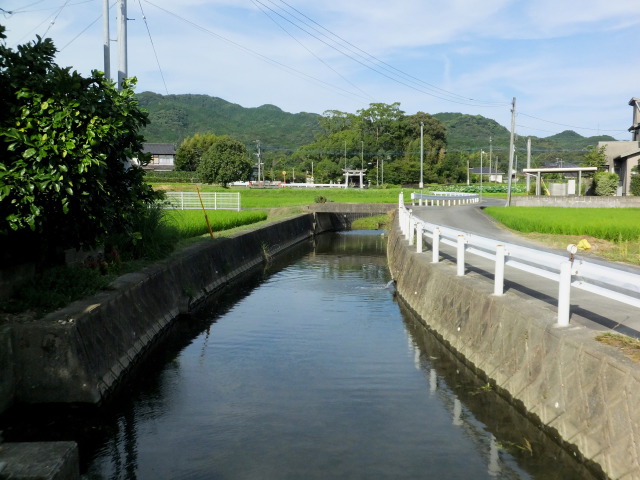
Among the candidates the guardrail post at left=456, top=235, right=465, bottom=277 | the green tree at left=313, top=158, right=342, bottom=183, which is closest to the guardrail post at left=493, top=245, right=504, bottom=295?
the guardrail post at left=456, top=235, right=465, bottom=277

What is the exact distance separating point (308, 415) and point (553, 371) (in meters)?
3.01

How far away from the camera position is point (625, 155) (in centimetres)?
5259

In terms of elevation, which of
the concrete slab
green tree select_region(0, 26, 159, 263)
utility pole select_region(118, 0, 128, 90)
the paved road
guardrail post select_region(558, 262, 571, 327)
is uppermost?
utility pole select_region(118, 0, 128, 90)

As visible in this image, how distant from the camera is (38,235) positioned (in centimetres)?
992

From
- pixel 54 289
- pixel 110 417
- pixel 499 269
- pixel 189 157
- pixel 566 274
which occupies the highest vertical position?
pixel 189 157

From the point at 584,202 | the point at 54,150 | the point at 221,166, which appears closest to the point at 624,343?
the point at 54,150

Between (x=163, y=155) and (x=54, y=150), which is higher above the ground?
(x=163, y=155)

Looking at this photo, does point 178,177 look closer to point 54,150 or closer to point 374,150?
point 374,150

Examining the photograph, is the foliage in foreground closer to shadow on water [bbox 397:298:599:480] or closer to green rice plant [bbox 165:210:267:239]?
green rice plant [bbox 165:210:267:239]

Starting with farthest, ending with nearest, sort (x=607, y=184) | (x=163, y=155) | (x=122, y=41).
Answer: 1. (x=163, y=155)
2. (x=607, y=184)
3. (x=122, y=41)

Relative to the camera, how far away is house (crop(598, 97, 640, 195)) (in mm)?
52250

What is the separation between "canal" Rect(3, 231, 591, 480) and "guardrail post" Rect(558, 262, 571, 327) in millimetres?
1309

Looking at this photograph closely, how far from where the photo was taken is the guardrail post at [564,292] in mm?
7277

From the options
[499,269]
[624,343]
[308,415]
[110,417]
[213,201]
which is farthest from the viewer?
[213,201]
